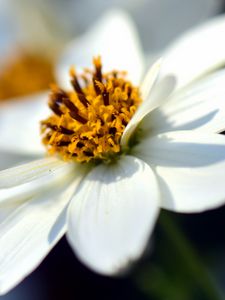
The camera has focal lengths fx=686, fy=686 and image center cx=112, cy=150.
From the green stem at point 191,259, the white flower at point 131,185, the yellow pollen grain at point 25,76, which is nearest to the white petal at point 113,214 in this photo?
the white flower at point 131,185

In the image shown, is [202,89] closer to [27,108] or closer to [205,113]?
[205,113]

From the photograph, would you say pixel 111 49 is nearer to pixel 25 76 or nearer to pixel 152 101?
pixel 152 101

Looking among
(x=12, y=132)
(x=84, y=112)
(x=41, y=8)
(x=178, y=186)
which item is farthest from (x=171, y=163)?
(x=41, y=8)

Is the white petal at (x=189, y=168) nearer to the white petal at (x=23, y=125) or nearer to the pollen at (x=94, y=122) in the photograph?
the pollen at (x=94, y=122)

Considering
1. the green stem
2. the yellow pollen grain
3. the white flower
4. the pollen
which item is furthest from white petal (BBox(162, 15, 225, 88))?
the yellow pollen grain

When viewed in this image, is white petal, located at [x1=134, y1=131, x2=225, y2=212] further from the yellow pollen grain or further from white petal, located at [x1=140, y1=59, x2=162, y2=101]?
the yellow pollen grain

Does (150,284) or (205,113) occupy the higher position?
(205,113)

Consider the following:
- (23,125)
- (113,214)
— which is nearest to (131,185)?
(113,214)
